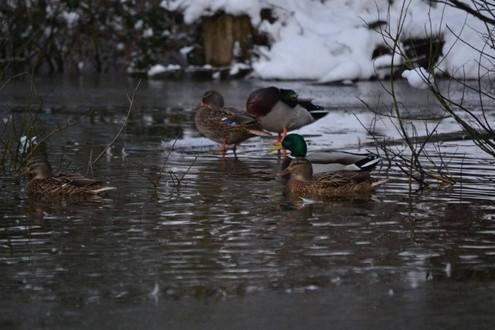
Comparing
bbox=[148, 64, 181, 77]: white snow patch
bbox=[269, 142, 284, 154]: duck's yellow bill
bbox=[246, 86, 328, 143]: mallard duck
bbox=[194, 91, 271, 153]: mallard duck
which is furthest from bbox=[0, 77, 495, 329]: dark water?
bbox=[148, 64, 181, 77]: white snow patch

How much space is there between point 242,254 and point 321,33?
19438mm

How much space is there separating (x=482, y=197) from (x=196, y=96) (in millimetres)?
12278

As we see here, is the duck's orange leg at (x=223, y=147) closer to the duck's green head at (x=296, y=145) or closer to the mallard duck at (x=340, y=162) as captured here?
the duck's green head at (x=296, y=145)

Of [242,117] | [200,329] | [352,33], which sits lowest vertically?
[200,329]

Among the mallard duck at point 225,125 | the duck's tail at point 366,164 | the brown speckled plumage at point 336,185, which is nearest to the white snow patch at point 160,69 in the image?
the mallard duck at point 225,125

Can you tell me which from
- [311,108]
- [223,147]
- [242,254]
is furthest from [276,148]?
[242,254]

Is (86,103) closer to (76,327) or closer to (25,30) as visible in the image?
(25,30)

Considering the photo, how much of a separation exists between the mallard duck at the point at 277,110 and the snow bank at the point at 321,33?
9337 millimetres

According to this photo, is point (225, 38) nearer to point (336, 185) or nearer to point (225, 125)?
point (225, 125)

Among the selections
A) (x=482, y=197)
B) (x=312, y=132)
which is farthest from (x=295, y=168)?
(x=312, y=132)

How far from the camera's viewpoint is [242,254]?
6.95m

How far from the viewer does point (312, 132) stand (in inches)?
622

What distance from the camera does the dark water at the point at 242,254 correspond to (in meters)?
5.63

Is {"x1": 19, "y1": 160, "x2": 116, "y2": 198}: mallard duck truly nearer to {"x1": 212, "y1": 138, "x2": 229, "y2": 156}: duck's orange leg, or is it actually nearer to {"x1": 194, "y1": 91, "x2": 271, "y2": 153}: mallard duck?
{"x1": 212, "y1": 138, "x2": 229, "y2": 156}: duck's orange leg
